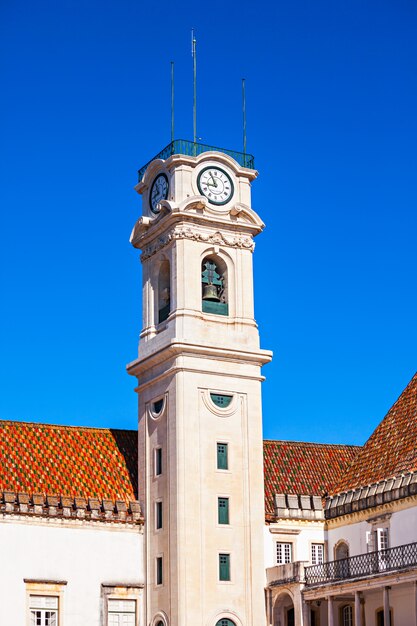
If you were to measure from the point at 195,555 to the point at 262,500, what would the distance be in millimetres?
4309

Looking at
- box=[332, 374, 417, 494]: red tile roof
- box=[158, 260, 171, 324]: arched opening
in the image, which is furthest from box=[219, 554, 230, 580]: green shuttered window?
box=[158, 260, 171, 324]: arched opening

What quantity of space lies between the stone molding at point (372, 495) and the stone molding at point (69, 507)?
28.5 ft

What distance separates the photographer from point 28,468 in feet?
186

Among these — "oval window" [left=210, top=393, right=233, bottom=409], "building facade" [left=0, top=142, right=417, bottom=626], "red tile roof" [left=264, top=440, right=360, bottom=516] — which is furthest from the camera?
"red tile roof" [left=264, top=440, right=360, bottom=516]

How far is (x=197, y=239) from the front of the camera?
2277 inches

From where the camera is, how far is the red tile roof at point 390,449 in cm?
5503

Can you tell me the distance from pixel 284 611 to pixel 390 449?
8263 mm

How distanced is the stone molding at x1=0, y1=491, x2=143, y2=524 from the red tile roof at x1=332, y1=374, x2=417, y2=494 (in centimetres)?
988

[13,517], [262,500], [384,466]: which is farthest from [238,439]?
[13,517]

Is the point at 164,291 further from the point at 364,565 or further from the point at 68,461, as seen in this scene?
the point at 364,565

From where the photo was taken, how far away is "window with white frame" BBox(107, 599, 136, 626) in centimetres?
5506

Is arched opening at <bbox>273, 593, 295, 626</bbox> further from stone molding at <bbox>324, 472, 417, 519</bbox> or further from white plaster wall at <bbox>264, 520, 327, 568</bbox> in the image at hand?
stone molding at <bbox>324, 472, 417, 519</bbox>

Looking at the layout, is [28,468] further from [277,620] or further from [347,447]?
[347,447]

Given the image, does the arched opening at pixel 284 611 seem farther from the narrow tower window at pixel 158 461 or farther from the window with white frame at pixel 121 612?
the narrow tower window at pixel 158 461
